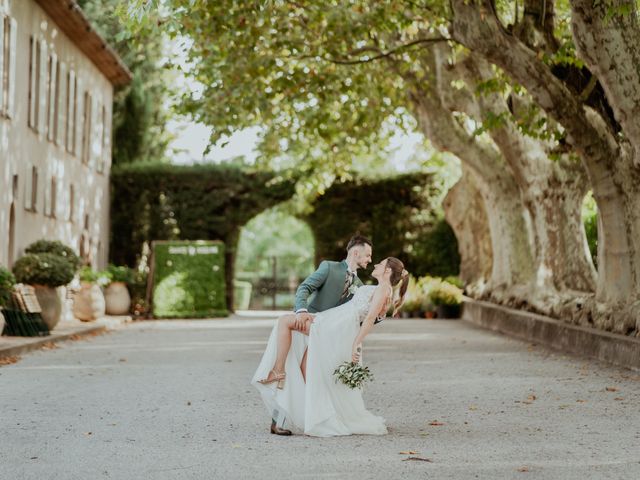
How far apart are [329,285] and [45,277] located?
12665 mm

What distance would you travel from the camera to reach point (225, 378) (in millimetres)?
13227

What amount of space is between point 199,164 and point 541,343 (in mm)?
18821

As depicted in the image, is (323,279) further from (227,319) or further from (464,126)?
(227,319)

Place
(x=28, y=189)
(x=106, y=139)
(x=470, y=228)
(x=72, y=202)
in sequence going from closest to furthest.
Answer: (x=28, y=189), (x=72, y=202), (x=470, y=228), (x=106, y=139)

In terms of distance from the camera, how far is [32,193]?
25.6 metres

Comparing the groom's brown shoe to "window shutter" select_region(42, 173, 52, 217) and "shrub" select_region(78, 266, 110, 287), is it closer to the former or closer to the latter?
"shrub" select_region(78, 266, 110, 287)

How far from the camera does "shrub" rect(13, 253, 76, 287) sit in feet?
66.5

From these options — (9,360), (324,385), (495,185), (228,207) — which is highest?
(228,207)

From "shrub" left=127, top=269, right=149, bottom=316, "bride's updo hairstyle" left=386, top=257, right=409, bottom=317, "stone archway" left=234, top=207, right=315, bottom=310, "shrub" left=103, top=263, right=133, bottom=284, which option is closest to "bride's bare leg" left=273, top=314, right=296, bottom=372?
"bride's updo hairstyle" left=386, top=257, right=409, bottom=317

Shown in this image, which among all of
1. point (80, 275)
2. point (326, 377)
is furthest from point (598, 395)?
point (80, 275)

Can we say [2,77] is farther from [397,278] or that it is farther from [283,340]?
[397,278]

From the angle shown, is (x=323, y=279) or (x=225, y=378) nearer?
(x=323, y=279)

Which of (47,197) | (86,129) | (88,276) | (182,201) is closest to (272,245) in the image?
(182,201)

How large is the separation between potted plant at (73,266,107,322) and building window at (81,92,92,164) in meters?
6.16
